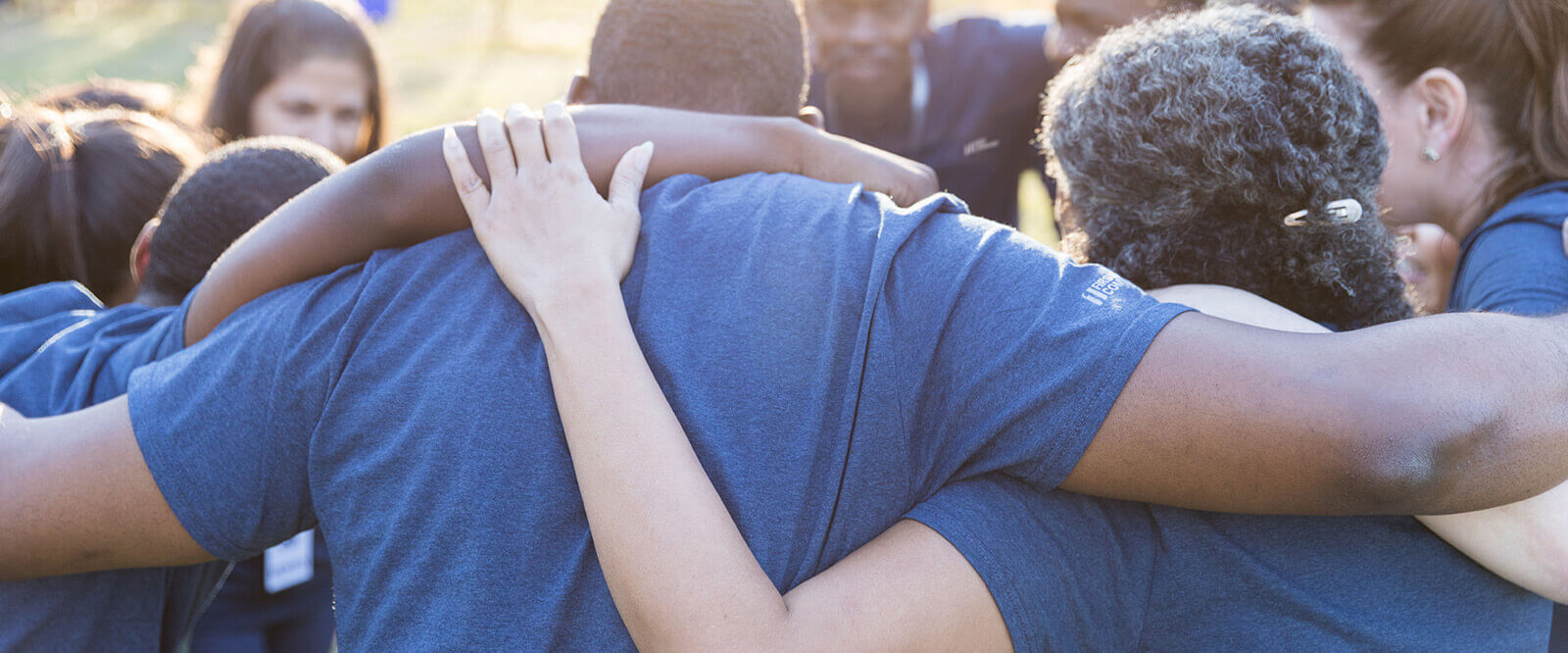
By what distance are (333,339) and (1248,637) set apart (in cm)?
139

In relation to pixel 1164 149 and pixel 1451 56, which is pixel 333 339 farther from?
pixel 1451 56

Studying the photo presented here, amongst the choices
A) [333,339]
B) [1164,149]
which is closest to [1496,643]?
[1164,149]

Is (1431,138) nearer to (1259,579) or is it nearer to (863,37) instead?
(1259,579)

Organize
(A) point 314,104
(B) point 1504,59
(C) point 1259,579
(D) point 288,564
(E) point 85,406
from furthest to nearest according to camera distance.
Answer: (A) point 314,104 < (D) point 288,564 < (B) point 1504,59 < (E) point 85,406 < (C) point 1259,579

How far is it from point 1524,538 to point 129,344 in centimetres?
226

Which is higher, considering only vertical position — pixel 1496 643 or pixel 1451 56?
pixel 1451 56

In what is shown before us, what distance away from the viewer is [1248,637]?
1504 millimetres

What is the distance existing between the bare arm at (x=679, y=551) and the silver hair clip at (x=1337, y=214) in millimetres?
771

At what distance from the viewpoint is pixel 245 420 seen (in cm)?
157

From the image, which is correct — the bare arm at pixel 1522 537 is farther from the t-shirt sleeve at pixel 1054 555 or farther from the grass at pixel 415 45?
the grass at pixel 415 45

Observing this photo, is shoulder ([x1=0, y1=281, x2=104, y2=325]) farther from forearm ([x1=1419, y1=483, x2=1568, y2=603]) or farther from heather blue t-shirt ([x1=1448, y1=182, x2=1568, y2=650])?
heather blue t-shirt ([x1=1448, y1=182, x2=1568, y2=650])

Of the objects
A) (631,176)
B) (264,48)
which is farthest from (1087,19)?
(264,48)

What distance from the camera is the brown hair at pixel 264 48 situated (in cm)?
385

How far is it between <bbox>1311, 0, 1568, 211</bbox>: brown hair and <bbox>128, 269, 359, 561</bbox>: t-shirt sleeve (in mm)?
2295
